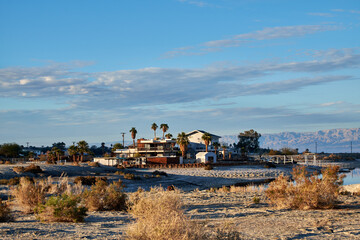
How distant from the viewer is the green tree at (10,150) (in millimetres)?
97662

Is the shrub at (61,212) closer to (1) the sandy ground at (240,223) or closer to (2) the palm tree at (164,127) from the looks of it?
(1) the sandy ground at (240,223)

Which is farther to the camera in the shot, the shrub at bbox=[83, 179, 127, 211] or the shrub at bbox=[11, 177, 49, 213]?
the shrub at bbox=[83, 179, 127, 211]

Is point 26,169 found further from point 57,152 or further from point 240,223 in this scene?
point 57,152

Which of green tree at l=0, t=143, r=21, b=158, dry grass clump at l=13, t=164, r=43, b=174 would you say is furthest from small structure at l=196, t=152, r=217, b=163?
green tree at l=0, t=143, r=21, b=158

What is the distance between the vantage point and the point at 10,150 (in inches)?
3861

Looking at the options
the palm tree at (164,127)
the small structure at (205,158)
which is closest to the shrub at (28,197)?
the small structure at (205,158)

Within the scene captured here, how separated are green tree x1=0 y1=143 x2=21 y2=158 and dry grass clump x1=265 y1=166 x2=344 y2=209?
89.0 m

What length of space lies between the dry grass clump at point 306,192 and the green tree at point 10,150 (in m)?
89.0

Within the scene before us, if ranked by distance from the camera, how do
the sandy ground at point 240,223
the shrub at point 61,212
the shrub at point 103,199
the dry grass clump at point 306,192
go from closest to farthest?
the sandy ground at point 240,223 → the shrub at point 61,212 → the dry grass clump at point 306,192 → the shrub at point 103,199

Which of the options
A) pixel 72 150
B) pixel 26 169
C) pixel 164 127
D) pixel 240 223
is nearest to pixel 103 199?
pixel 240 223

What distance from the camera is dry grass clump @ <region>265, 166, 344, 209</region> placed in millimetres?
18672

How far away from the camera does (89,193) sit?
19766 millimetres

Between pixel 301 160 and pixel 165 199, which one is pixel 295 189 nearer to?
pixel 165 199

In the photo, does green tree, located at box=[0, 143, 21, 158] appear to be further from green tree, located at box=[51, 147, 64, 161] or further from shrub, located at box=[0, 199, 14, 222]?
shrub, located at box=[0, 199, 14, 222]
